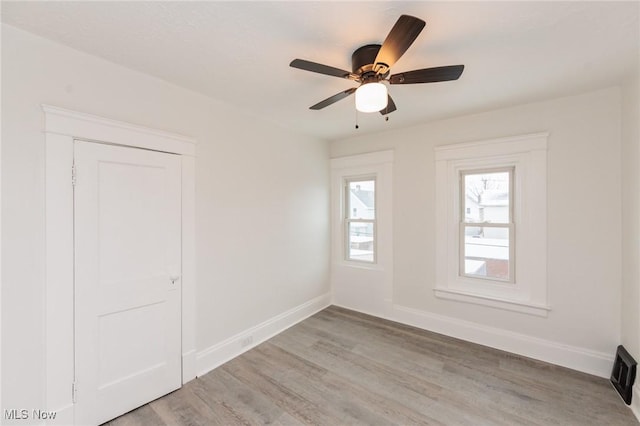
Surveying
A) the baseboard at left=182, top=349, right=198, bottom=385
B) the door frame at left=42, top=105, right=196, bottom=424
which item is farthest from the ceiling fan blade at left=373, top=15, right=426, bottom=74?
the baseboard at left=182, top=349, right=198, bottom=385

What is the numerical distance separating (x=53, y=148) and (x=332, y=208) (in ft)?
10.6

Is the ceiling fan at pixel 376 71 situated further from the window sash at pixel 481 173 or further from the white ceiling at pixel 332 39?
the window sash at pixel 481 173

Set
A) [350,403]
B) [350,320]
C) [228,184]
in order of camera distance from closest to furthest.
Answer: [350,403] < [228,184] < [350,320]

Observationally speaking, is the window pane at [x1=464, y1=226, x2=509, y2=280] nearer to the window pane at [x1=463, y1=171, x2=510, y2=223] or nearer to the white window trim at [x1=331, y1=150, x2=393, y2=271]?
the window pane at [x1=463, y1=171, x2=510, y2=223]

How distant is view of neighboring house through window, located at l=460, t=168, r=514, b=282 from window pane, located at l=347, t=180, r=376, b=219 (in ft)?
3.95

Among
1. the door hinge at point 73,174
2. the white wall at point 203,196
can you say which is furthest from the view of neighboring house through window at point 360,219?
the door hinge at point 73,174

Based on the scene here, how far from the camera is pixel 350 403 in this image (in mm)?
2109

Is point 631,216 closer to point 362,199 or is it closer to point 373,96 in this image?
point 373,96

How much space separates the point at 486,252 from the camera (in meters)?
3.12

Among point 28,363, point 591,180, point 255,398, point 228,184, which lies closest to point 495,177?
point 591,180

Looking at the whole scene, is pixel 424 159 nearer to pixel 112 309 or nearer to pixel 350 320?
pixel 350 320

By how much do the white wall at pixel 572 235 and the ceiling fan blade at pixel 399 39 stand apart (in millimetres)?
2074

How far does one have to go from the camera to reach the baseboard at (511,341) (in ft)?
8.07

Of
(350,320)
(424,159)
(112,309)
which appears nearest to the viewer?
(112,309)
